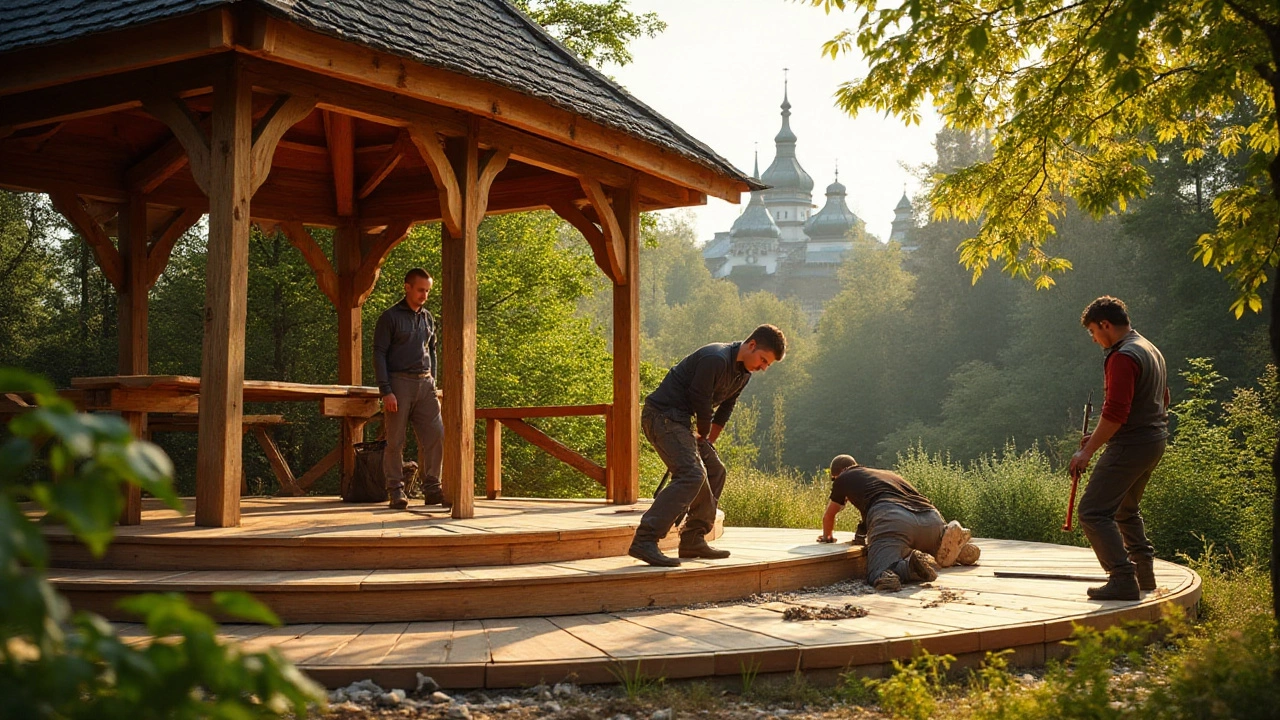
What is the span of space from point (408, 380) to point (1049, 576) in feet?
16.8

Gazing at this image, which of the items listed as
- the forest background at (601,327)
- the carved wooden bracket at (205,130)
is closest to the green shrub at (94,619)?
the carved wooden bracket at (205,130)

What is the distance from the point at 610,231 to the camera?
9750 mm

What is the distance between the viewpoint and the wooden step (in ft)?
19.9

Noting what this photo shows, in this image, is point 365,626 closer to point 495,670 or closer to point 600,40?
point 495,670

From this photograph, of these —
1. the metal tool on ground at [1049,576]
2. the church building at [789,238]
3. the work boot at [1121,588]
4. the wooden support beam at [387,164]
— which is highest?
the church building at [789,238]

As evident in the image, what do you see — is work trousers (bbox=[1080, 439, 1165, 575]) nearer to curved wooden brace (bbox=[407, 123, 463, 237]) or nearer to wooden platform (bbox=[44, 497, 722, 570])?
wooden platform (bbox=[44, 497, 722, 570])

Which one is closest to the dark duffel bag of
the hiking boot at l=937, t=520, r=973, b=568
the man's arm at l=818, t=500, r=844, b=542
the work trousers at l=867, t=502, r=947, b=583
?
the man's arm at l=818, t=500, r=844, b=542

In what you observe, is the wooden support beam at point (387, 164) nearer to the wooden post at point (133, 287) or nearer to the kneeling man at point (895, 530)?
the wooden post at point (133, 287)

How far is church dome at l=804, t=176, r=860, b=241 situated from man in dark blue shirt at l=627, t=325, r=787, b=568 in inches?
3709

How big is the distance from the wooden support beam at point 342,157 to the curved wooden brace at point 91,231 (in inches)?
85.9

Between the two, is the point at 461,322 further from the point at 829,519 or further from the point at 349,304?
the point at 349,304

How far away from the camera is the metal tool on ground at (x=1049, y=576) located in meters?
7.98

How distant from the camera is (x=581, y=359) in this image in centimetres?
2325

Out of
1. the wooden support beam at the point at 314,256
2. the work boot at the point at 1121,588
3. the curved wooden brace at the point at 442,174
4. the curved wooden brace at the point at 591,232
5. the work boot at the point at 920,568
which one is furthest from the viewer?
the wooden support beam at the point at 314,256
